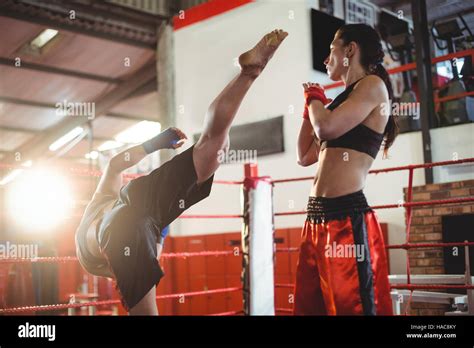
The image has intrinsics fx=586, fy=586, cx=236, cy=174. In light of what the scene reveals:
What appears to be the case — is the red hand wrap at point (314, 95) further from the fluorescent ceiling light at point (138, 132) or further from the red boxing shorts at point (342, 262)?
the fluorescent ceiling light at point (138, 132)

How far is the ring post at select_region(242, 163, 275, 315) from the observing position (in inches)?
113

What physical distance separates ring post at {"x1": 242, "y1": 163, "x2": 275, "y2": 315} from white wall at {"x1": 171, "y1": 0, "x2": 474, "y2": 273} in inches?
67.2

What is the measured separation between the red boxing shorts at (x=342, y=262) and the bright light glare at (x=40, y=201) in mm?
3322

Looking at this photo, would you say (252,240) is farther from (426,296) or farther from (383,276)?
(383,276)

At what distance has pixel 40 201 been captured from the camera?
5.86 m

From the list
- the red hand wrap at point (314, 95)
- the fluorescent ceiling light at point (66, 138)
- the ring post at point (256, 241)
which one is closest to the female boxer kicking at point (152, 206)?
the red hand wrap at point (314, 95)

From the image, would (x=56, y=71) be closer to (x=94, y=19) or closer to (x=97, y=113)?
Answer: (x=94, y=19)

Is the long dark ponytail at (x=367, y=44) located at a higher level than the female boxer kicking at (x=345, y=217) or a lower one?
higher

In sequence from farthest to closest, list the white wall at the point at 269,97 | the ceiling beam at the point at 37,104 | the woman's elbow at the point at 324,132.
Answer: the ceiling beam at the point at 37,104 → the white wall at the point at 269,97 → the woman's elbow at the point at 324,132

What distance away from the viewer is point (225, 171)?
5402mm

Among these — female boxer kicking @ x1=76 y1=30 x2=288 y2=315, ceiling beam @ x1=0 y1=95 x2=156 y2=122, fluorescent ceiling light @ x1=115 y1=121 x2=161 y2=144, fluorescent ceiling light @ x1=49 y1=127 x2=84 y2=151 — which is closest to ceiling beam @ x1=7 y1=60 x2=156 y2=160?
fluorescent ceiling light @ x1=49 y1=127 x2=84 y2=151

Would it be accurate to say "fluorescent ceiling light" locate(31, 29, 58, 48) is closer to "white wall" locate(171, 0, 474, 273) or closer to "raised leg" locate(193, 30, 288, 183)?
"white wall" locate(171, 0, 474, 273)

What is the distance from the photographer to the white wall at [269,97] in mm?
4391

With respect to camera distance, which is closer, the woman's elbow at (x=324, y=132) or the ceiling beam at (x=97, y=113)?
the woman's elbow at (x=324, y=132)
